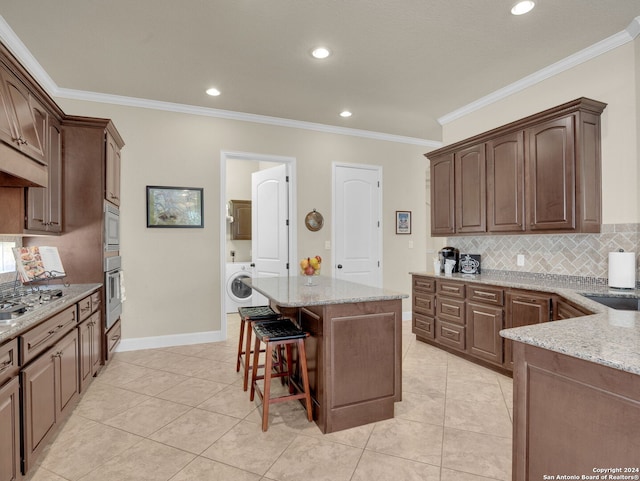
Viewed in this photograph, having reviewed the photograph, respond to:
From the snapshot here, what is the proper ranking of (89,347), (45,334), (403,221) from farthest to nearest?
(403,221)
(89,347)
(45,334)

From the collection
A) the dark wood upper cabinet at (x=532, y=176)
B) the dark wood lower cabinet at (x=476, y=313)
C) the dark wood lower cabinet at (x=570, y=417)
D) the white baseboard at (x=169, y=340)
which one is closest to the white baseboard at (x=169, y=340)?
the white baseboard at (x=169, y=340)

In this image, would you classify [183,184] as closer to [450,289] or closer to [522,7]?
[450,289]

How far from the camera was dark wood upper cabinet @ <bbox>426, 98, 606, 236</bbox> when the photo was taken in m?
2.85

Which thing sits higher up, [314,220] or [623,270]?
[314,220]

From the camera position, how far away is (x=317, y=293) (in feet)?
8.14

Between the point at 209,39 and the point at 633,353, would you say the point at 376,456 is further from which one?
the point at 209,39

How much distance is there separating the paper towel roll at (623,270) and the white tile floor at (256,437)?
46.8 inches

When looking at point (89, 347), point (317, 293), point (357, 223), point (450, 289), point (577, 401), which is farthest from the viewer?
point (357, 223)

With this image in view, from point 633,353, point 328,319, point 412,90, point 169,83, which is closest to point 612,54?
point 412,90

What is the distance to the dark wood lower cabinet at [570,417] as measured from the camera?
3.43 ft

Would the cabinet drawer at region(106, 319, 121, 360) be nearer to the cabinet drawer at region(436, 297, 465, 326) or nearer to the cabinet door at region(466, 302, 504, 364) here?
the cabinet drawer at region(436, 297, 465, 326)

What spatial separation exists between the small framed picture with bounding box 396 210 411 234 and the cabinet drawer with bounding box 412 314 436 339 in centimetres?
155

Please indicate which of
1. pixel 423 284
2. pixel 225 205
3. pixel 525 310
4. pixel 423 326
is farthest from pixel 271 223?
pixel 525 310

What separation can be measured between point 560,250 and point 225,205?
361 centimetres
